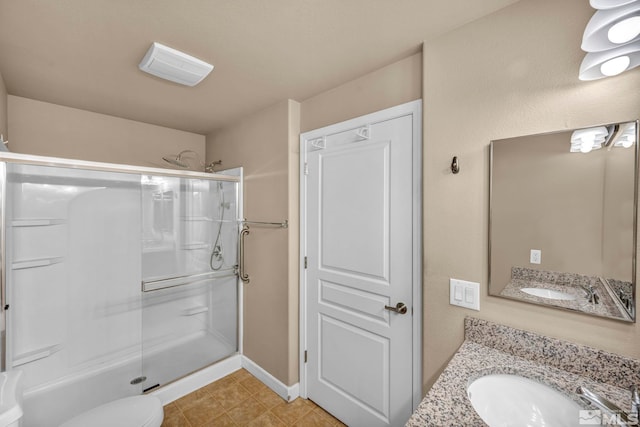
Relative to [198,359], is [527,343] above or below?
above

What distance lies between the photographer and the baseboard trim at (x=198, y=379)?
221 cm

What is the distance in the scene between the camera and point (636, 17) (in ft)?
2.59

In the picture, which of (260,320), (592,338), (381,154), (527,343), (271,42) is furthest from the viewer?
(260,320)

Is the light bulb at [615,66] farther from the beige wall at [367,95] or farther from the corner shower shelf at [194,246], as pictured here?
the corner shower shelf at [194,246]

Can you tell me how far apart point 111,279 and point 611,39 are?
11.5ft

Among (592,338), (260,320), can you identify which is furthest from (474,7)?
(260,320)

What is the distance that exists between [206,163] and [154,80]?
1.49 m

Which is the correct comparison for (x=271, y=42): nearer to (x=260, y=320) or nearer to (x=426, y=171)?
(x=426, y=171)

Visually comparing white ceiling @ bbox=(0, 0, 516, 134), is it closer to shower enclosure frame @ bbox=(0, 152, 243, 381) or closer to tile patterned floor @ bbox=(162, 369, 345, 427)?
shower enclosure frame @ bbox=(0, 152, 243, 381)

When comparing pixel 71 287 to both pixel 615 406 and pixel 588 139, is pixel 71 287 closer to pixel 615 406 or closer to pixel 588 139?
pixel 615 406

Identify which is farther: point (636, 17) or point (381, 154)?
point (381, 154)

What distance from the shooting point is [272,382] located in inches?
91.4

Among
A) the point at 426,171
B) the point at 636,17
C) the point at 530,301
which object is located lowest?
the point at 530,301

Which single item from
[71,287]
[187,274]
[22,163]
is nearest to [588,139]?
[187,274]
